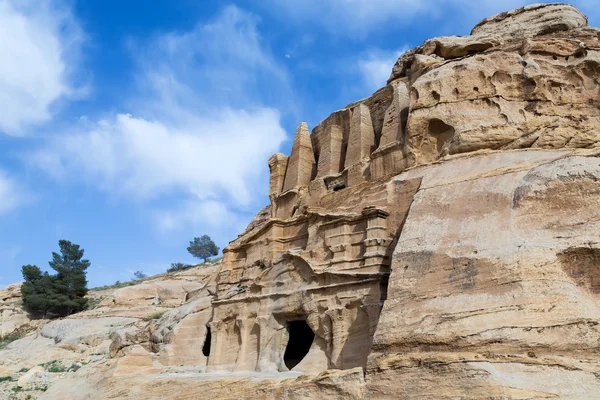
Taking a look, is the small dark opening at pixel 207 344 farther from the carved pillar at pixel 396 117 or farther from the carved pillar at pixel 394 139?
the carved pillar at pixel 396 117

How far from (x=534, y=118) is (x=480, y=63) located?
3.07 meters

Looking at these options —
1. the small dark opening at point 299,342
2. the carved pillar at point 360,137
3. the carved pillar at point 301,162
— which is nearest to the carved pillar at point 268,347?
the small dark opening at point 299,342

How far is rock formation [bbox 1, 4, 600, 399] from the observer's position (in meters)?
10.9

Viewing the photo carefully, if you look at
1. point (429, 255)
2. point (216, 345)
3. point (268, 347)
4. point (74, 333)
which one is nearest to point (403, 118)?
point (268, 347)

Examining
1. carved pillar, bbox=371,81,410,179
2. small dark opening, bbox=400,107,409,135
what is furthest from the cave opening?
small dark opening, bbox=400,107,409,135

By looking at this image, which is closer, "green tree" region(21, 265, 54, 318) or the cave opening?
the cave opening

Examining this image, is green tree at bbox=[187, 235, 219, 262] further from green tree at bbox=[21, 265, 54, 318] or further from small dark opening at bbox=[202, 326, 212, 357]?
small dark opening at bbox=[202, 326, 212, 357]

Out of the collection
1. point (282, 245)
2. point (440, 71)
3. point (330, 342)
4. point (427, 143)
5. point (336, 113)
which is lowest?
point (330, 342)

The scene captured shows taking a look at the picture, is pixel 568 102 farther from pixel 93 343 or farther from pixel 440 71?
pixel 93 343

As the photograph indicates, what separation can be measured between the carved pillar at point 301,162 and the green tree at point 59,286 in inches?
1143

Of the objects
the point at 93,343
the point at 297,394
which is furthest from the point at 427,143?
the point at 93,343

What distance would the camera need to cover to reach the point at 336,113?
30.1m

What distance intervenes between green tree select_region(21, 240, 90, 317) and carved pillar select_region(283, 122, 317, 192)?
29.0 metres

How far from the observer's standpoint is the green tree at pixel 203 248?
93.4 metres
